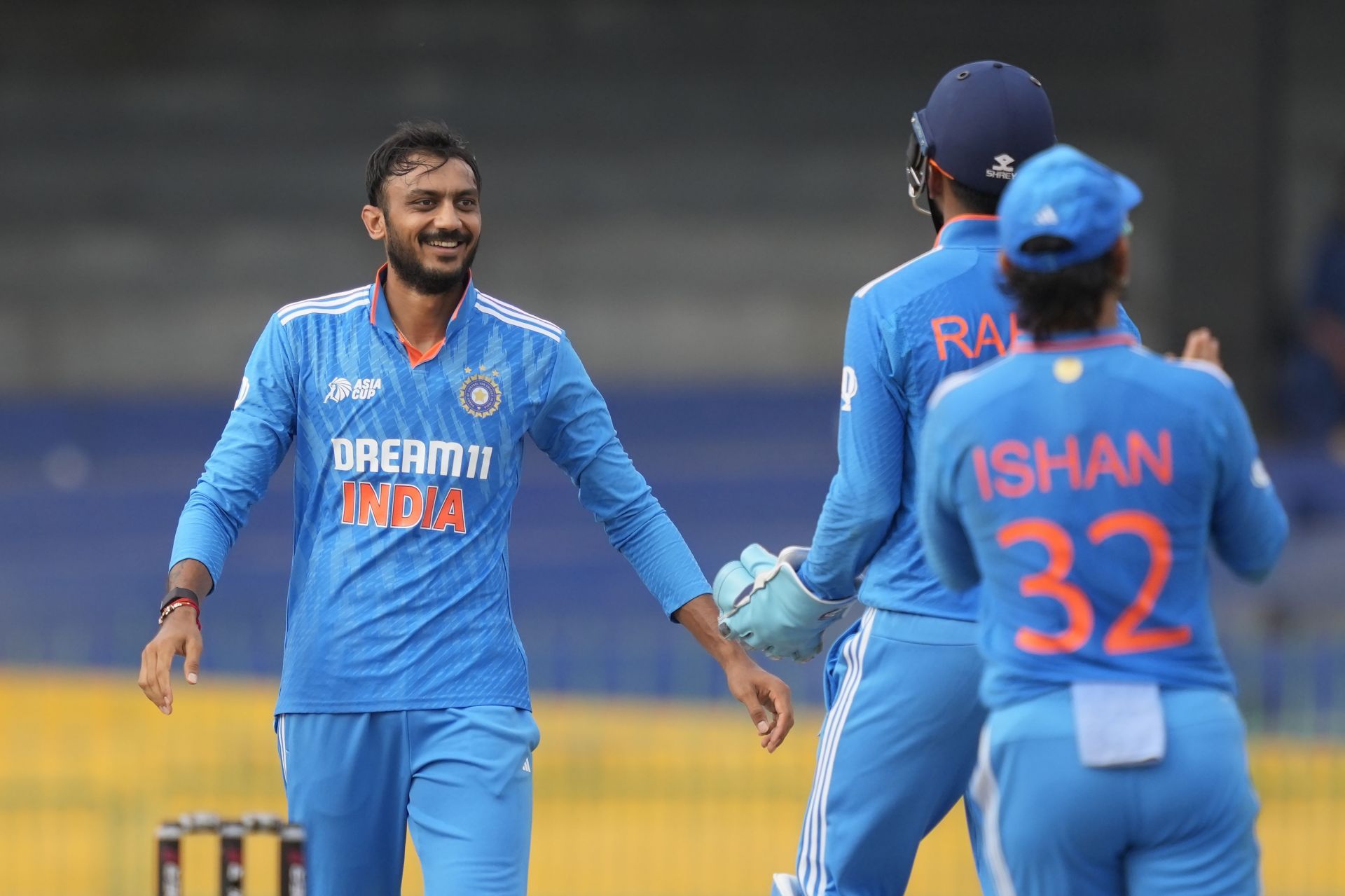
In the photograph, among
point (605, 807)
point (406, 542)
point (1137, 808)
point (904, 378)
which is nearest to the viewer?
point (1137, 808)

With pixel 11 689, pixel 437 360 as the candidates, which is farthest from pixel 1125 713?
pixel 11 689

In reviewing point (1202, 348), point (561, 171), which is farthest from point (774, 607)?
point (561, 171)

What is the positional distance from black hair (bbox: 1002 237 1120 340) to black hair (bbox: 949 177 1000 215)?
0.78m

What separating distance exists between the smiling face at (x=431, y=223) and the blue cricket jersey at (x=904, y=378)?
0.92m

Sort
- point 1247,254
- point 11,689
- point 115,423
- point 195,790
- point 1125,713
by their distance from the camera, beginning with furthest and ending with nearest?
point 115,423, point 1247,254, point 11,689, point 195,790, point 1125,713

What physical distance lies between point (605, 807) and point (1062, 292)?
716 cm

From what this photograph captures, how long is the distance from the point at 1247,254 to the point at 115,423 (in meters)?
9.79

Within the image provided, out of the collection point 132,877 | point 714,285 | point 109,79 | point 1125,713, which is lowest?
Answer: point 132,877

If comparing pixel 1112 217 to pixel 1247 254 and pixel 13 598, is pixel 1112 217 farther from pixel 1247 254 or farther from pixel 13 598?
pixel 1247 254

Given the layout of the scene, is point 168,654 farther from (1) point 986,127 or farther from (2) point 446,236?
(1) point 986,127

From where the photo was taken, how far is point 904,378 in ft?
11.9

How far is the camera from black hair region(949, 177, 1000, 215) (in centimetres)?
372

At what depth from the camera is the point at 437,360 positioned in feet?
13.5

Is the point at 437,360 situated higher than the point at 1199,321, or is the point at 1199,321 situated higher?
the point at 1199,321
